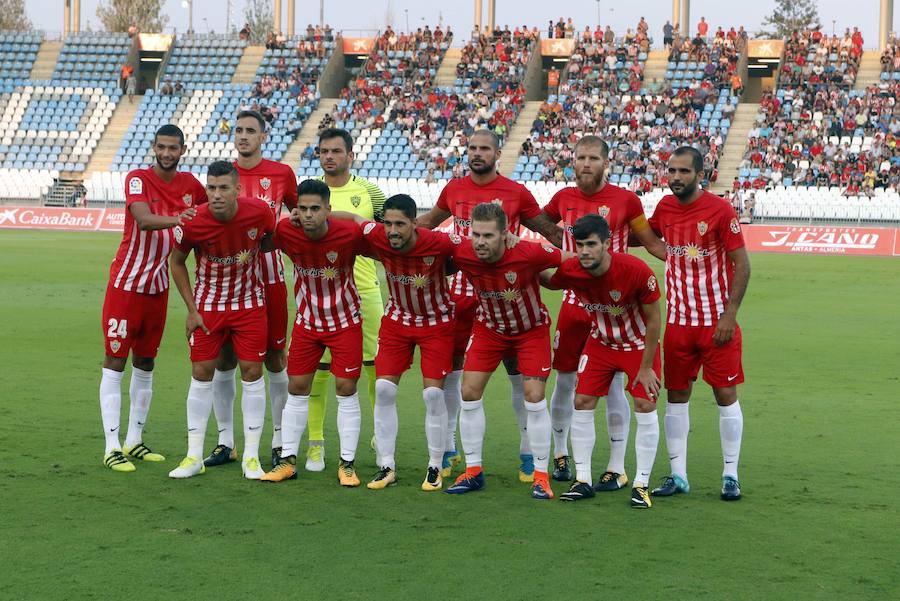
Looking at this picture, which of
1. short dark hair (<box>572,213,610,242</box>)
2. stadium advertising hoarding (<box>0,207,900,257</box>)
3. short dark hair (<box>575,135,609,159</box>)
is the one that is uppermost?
short dark hair (<box>575,135,609,159</box>)

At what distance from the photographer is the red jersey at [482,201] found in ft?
27.0

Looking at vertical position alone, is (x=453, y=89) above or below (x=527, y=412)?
above

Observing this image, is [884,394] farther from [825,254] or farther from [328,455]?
[825,254]

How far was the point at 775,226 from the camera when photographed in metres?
33.3

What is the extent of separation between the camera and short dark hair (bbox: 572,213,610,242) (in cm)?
703

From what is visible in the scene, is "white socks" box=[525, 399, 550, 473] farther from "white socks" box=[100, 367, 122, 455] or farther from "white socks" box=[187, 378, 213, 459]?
"white socks" box=[100, 367, 122, 455]

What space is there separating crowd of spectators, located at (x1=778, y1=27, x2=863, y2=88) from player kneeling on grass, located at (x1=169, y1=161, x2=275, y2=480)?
41066 millimetres

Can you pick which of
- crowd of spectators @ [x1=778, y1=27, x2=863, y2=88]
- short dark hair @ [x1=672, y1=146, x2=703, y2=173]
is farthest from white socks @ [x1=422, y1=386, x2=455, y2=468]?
crowd of spectators @ [x1=778, y1=27, x2=863, y2=88]

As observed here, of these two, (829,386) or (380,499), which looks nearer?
(380,499)

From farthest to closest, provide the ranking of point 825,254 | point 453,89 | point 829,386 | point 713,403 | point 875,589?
point 453,89 < point 825,254 < point 829,386 < point 713,403 < point 875,589

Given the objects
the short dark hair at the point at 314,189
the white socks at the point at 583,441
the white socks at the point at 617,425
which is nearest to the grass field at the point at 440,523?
the white socks at the point at 583,441

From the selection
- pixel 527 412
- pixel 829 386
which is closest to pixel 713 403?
pixel 829 386

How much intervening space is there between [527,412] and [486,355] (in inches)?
19.1

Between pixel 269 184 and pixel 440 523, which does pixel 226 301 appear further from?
pixel 440 523
